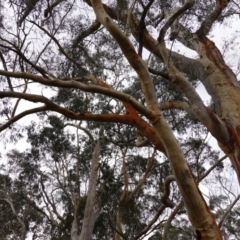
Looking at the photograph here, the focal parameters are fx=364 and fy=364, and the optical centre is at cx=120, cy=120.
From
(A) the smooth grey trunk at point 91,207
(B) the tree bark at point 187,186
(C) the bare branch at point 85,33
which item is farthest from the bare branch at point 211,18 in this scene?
(A) the smooth grey trunk at point 91,207

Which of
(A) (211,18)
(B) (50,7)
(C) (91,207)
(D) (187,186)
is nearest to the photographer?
(D) (187,186)

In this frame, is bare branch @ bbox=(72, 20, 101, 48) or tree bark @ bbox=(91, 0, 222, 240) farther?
bare branch @ bbox=(72, 20, 101, 48)

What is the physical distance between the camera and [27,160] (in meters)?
9.24

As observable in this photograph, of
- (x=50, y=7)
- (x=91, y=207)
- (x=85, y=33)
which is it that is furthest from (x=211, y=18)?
(x=91, y=207)

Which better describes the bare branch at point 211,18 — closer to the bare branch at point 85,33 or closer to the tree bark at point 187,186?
the bare branch at point 85,33

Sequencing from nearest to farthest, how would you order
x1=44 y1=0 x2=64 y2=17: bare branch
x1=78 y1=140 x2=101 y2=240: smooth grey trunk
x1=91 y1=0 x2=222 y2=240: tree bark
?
x1=91 y1=0 x2=222 y2=240: tree bark
x1=44 y1=0 x2=64 y2=17: bare branch
x1=78 y1=140 x2=101 y2=240: smooth grey trunk

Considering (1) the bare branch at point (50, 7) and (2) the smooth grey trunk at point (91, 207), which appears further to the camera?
(2) the smooth grey trunk at point (91, 207)

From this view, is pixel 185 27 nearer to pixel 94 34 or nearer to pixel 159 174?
pixel 94 34

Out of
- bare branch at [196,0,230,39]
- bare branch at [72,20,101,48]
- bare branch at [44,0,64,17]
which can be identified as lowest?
bare branch at [196,0,230,39]

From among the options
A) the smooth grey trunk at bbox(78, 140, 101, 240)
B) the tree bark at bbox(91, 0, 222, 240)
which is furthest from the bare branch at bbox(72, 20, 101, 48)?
the tree bark at bbox(91, 0, 222, 240)

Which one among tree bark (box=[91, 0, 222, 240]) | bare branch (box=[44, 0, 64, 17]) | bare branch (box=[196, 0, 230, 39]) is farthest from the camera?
bare branch (box=[44, 0, 64, 17])

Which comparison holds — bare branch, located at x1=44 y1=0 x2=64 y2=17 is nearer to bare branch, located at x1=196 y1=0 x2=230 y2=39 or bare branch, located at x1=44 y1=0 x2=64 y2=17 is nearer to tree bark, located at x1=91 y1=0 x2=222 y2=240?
bare branch, located at x1=196 y1=0 x2=230 y2=39

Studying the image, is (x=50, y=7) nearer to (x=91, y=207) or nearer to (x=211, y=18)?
(x=211, y=18)

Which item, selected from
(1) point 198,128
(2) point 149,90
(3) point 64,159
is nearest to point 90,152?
(3) point 64,159
